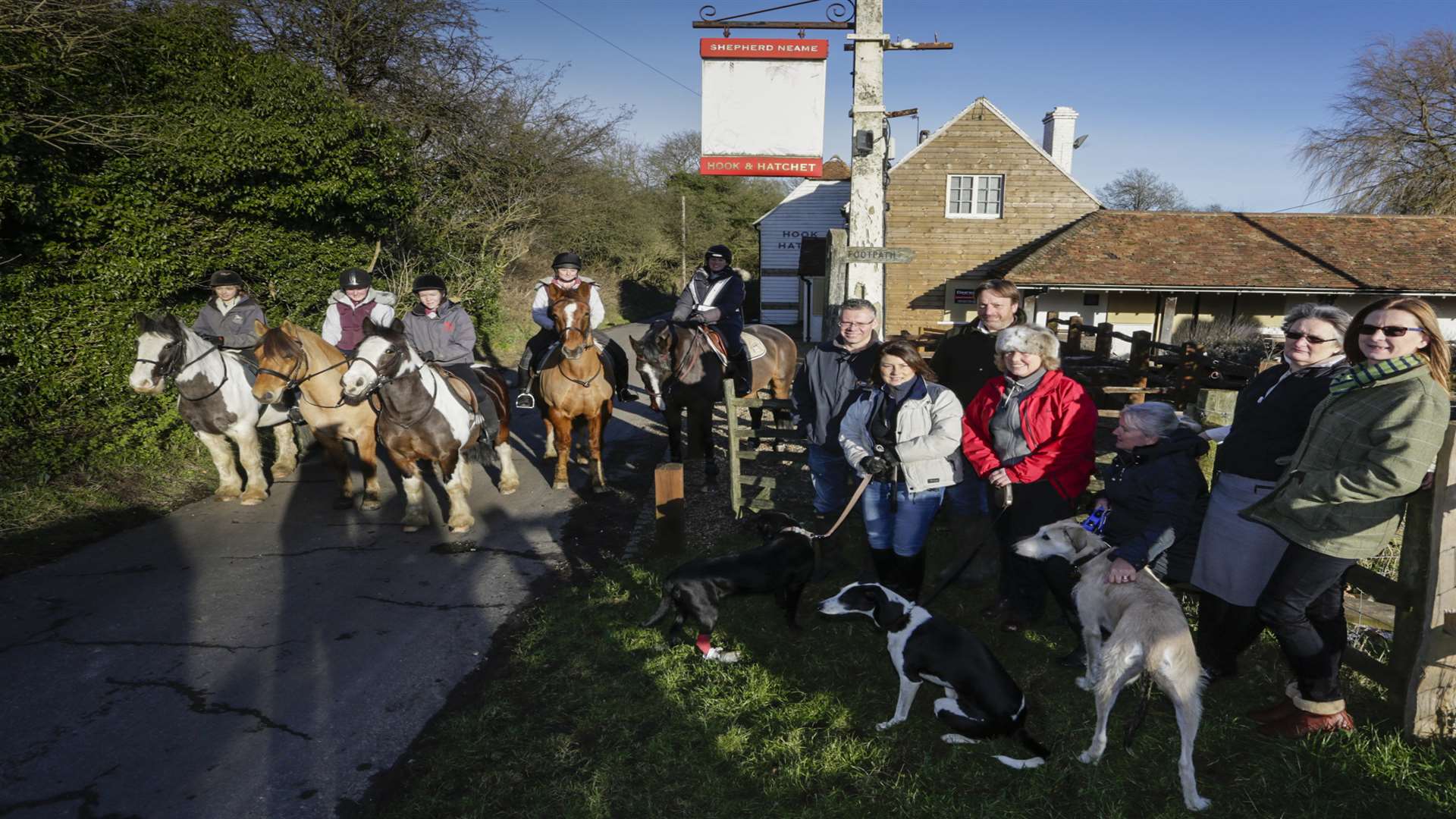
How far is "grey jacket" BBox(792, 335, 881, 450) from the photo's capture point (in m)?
5.18

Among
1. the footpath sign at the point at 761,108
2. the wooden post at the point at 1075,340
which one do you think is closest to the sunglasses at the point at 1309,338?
the footpath sign at the point at 761,108

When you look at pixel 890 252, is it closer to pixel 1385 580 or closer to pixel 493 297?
pixel 1385 580

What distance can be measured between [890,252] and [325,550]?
621cm

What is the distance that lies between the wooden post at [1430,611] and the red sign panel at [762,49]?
6.02m

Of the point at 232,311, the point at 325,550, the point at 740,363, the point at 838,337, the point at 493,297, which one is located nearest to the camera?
the point at 838,337

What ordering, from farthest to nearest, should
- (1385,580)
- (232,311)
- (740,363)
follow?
(740,363) < (232,311) < (1385,580)

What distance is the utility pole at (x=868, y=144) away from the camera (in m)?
7.13

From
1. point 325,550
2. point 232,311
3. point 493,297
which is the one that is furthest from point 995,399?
point 493,297

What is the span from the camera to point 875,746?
3.73m

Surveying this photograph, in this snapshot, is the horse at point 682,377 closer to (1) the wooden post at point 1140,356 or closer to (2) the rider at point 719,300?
(2) the rider at point 719,300

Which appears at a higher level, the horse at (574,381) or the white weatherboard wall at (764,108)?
the white weatherboard wall at (764,108)

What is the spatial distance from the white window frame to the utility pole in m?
16.8

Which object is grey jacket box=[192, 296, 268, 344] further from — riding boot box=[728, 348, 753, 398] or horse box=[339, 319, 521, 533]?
riding boot box=[728, 348, 753, 398]

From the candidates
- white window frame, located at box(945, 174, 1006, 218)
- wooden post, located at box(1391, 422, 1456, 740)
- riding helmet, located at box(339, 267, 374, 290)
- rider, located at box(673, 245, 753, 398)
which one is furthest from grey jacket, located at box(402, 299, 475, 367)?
white window frame, located at box(945, 174, 1006, 218)
